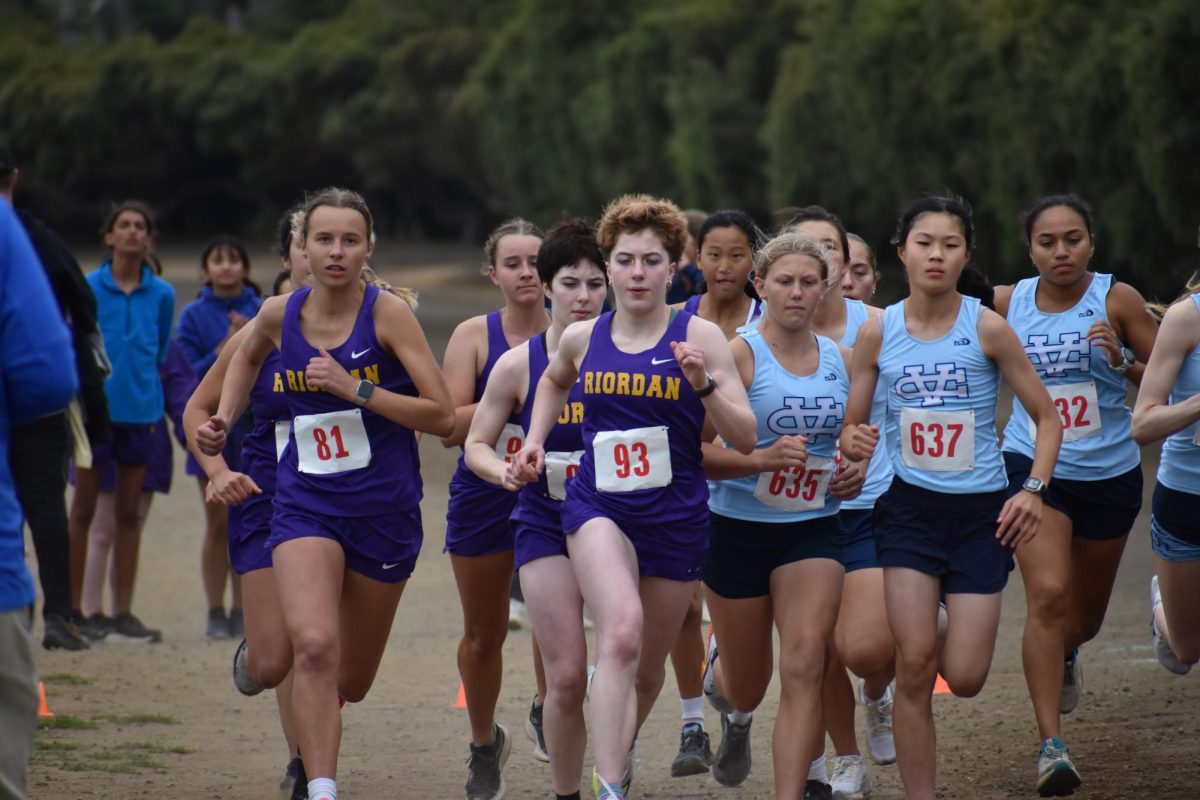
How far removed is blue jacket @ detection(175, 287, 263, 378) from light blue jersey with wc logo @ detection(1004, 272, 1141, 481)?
528 cm

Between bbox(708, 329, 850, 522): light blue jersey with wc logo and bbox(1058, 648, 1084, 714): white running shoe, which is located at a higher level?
bbox(708, 329, 850, 522): light blue jersey with wc logo

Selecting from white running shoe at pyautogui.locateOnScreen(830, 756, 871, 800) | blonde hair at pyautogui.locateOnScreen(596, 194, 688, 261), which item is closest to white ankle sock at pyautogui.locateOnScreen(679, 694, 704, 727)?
white running shoe at pyautogui.locateOnScreen(830, 756, 871, 800)

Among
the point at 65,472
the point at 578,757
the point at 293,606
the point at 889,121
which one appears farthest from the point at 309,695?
the point at 889,121

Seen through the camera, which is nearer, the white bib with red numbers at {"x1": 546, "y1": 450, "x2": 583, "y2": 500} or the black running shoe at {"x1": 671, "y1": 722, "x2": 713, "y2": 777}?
the white bib with red numbers at {"x1": 546, "y1": 450, "x2": 583, "y2": 500}

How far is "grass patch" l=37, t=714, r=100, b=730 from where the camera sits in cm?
808

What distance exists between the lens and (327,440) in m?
6.02

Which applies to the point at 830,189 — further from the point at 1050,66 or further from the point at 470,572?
the point at 470,572

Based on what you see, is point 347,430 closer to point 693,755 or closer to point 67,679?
point 693,755

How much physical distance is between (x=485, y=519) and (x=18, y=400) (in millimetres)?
2720

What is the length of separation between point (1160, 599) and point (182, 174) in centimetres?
6328

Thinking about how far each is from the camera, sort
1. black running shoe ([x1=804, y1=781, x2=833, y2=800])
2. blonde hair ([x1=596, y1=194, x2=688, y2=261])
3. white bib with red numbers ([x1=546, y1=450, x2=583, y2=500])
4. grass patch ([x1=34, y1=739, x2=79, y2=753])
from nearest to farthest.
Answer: blonde hair ([x1=596, y1=194, x2=688, y2=261])
white bib with red numbers ([x1=546, y1=450, x2=583, y2=500])
black running shoe ([x1=804, y1=781, x2=833, y2=800])
grass patch ([x1=34, y1=739, x2=79, y2=753])

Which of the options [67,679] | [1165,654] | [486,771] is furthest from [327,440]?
[67,679]

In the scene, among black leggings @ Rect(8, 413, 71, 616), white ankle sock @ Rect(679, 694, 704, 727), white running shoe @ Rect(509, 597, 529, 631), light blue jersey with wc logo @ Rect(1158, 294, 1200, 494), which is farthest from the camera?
white running shoe @ Rect(509, 597, 529, 631)

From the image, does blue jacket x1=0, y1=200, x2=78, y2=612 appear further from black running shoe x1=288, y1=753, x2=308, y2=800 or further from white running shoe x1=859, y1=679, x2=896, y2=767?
white running shoe x1=859, y1=679, x2=896, y2=767
